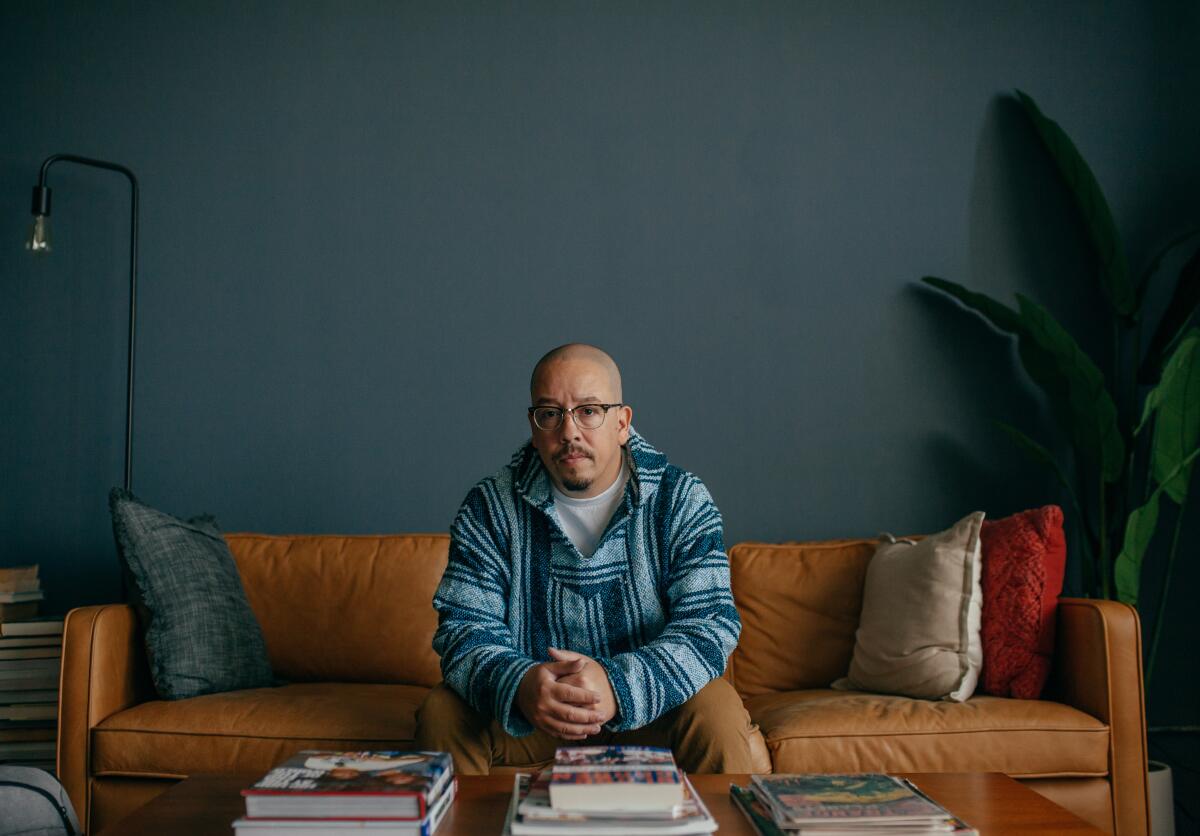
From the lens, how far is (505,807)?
132cm

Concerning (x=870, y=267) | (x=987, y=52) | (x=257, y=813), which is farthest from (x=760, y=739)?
(x=987, y=52)

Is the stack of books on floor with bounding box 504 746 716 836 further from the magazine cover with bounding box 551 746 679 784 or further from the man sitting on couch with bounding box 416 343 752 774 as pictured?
the man sitting on couch with bounding box 416 343 752 774

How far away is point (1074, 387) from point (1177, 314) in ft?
1.31

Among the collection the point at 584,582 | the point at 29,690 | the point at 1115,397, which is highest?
the point at 1115,397

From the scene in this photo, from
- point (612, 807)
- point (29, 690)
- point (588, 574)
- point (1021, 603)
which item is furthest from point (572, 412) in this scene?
point (29, 690)

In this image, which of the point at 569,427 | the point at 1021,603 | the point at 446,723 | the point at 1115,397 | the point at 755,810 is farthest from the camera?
the point at 1115,397

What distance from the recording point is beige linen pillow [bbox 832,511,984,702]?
2271 millimetres

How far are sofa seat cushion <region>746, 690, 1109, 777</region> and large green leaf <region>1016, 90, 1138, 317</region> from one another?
1310 mm

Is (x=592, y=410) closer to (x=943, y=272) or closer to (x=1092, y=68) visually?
(x=943, y=272)

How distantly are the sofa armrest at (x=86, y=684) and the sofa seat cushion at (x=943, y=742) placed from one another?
1409 millimetres

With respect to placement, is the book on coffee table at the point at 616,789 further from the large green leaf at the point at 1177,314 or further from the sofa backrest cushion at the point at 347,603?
the large green leaf at the point at 1177,314

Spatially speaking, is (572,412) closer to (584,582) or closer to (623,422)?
(623,422)

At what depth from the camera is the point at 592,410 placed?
192 cm

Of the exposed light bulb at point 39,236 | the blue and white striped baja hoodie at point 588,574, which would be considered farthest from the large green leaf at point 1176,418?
the exposed light bulb at point 39,236
